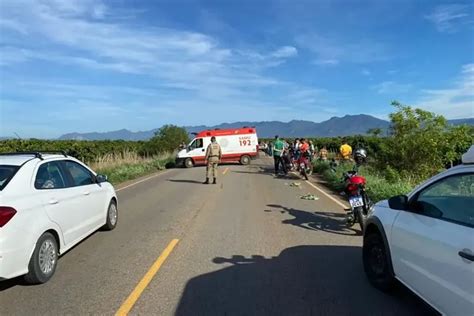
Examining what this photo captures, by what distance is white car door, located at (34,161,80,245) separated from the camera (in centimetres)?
608

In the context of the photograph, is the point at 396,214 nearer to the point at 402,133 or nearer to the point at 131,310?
the point at 131,310

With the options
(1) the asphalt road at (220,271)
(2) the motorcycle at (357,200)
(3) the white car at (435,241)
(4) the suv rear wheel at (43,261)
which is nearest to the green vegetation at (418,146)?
(2) the motorcycle at (357,200)

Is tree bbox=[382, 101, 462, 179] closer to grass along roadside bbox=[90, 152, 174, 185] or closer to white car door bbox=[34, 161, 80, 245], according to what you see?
grass along roadside bbox=[90, 152, 174, 185]

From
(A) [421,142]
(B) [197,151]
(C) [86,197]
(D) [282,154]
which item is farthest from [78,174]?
(B) [197,151]

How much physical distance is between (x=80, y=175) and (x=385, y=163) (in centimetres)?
1361

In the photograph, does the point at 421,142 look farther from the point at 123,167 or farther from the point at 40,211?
the point at 123,167

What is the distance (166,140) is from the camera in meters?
48.5

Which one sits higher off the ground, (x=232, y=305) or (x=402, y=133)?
(x=402, y=133)

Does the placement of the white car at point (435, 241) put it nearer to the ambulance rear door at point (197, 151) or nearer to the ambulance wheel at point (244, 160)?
the ambulance rear door at point (197, 151)

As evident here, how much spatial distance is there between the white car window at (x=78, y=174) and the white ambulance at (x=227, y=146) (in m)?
24.6

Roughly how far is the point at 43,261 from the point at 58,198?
94cm

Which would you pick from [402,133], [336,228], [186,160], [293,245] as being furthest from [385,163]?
[186,160]

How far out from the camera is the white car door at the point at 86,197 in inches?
282

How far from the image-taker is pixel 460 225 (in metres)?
3.74
